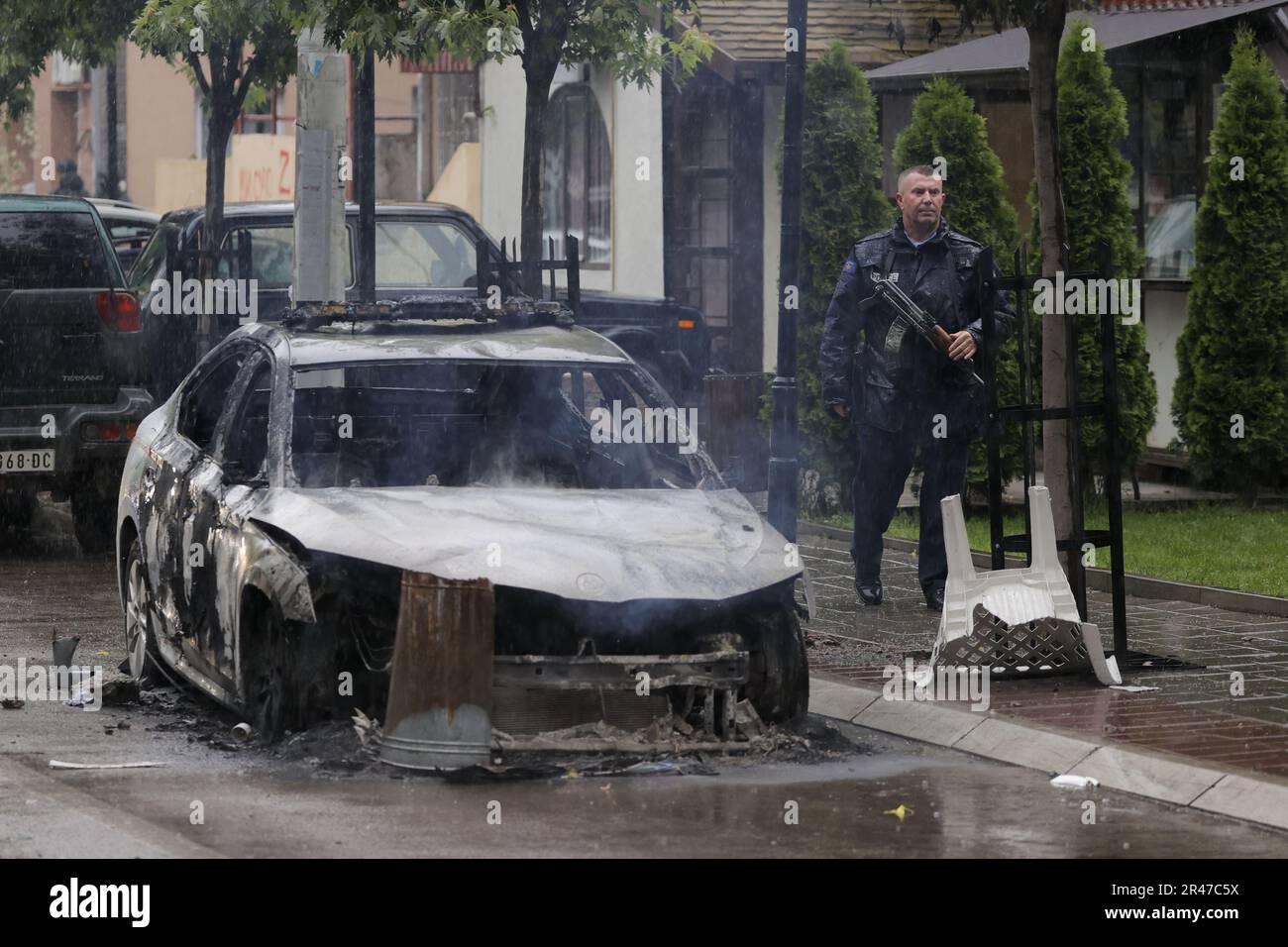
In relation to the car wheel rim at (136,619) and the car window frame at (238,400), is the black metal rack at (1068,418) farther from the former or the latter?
the car wheel rim at (136,619)

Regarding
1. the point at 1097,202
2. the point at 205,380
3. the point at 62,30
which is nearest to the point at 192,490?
the point at 205,380

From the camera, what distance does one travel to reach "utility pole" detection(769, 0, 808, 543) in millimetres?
A: 11539

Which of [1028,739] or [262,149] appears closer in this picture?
[1028,739]

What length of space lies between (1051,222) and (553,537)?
11.2ft

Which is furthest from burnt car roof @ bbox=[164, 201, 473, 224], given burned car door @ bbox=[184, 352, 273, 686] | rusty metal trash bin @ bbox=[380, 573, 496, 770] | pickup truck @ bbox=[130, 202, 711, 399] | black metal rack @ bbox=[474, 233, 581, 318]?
rusty metal trash bin @ bbox=[380, 573, 496, 770]

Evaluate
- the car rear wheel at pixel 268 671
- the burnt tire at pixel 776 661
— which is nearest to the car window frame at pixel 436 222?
the car rear wheel at pixel 268 671

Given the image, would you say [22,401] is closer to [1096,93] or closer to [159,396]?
[159,396]

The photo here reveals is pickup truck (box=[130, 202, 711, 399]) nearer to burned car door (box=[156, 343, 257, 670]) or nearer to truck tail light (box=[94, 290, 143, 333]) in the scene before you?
truck tail light (box=[94, 290, 143, 333])

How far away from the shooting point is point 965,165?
1552 cm

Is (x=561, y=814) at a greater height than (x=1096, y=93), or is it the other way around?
(x=1096, y=93)

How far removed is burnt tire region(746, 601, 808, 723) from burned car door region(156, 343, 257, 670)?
6.74 feet

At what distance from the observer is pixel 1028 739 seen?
334 inches
